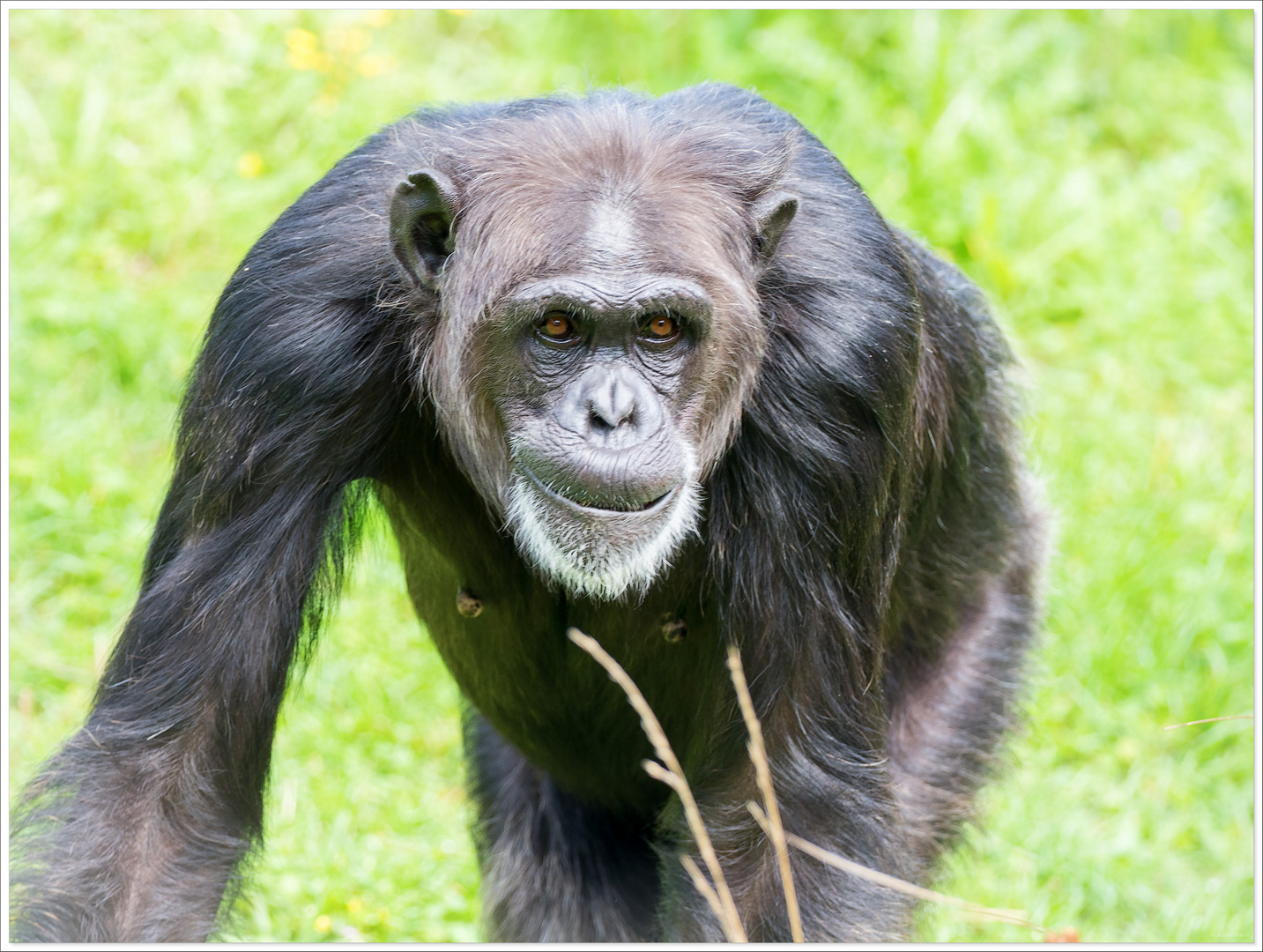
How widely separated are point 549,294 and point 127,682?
1661 millimetres

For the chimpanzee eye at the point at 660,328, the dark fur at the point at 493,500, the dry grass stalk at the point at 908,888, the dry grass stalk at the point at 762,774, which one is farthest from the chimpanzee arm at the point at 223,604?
the dry grass stalk at the point at 908,888

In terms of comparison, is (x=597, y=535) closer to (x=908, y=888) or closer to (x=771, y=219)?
(x=771, y=219)

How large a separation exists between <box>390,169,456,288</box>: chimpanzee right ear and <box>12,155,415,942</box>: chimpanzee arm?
0.10 meters

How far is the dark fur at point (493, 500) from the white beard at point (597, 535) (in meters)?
0.22

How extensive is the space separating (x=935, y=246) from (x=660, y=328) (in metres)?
5.52

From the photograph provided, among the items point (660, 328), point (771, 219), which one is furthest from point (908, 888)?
point (771, 219)

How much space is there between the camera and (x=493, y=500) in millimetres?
4785

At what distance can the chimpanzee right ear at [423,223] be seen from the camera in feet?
14.3

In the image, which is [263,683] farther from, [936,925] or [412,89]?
[412,89]

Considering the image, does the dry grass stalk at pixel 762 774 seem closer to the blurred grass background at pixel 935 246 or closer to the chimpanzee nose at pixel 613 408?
the chimpanzee nose at pixel 613 408

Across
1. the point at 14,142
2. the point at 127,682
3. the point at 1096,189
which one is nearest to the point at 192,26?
the point at 14,142

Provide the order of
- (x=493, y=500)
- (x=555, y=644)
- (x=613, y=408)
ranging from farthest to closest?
(x=555, y=644), (x=493, y=500), (x=613, y=408)

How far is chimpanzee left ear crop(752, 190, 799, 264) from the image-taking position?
436 cm

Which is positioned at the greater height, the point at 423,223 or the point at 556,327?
the point at 423,223
